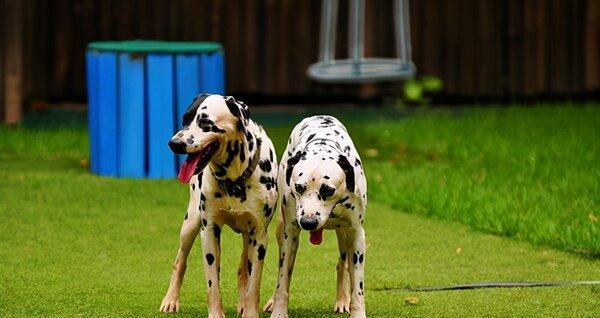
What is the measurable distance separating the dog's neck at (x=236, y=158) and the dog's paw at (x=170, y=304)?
32.7 inches

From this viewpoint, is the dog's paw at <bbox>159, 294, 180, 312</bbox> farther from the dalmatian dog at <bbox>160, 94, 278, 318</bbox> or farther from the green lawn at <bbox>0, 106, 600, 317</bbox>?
the dalmatian dog at <bbox>160, 94, 278, 318</bbox>

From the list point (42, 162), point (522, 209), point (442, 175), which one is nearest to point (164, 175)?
point (42, 162)

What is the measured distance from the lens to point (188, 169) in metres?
6.46

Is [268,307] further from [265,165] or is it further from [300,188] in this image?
[300,188]

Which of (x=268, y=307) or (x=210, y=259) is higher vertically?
(x=210, y=259)

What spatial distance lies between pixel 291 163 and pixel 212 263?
26.3 inches

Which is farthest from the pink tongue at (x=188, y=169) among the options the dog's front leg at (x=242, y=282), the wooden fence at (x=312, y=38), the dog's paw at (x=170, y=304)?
the wooden fence at (x=312, y=38)

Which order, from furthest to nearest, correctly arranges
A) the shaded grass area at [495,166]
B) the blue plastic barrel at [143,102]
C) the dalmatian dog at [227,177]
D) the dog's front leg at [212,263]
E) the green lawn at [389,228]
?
the blue plastic barrel at [143,102], the shaded grass area at [495,166], the green lawn at [389,228], the dog's front leg at [212,263], the dalmatian dog at [227,177]

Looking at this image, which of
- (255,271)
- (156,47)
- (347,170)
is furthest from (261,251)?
(156,47)

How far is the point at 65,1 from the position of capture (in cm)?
1492

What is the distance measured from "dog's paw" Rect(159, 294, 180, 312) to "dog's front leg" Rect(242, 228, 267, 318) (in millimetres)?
496

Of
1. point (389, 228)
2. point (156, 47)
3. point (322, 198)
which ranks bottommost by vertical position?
point (389, 228)

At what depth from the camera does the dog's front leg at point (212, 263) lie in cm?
691

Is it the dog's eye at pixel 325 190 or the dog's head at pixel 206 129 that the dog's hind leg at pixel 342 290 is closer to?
the dog's eye at pixel 325 190
